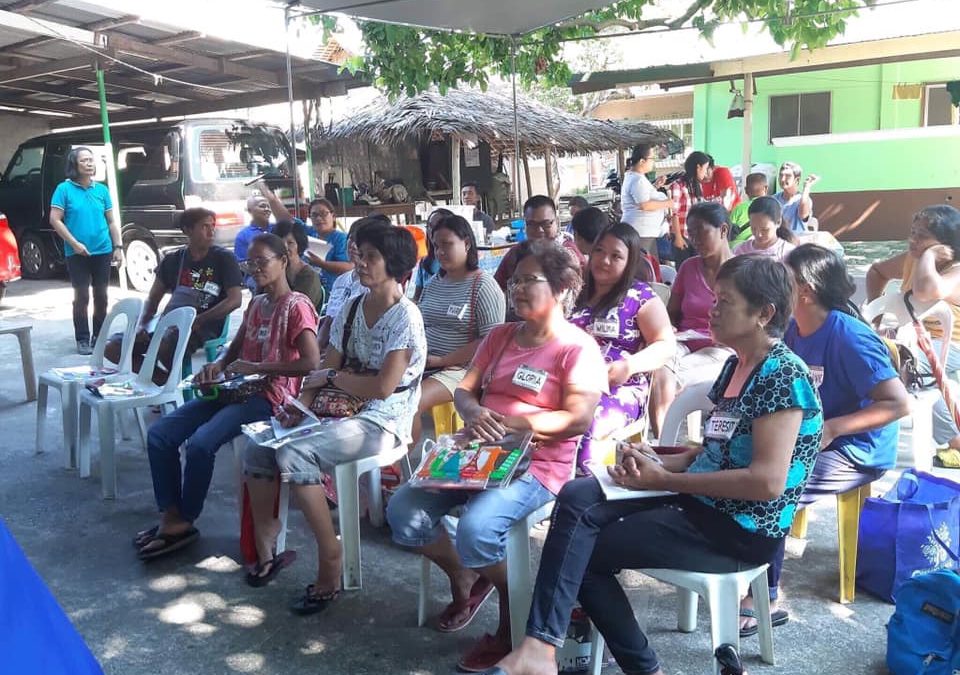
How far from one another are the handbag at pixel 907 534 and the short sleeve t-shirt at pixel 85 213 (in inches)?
251

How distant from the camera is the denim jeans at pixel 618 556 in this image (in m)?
2.12

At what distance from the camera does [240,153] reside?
1047 centimetres

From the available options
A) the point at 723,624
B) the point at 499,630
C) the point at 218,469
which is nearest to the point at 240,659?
the point at 499,630

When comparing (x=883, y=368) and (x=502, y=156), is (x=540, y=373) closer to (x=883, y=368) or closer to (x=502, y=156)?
(x=883, y=368)

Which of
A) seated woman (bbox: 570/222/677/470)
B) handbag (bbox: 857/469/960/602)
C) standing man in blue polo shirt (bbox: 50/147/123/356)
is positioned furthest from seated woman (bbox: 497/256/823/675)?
standing man in blue polo shirt (bbox: 50/147/123/356)

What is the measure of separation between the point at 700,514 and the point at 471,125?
1013cm

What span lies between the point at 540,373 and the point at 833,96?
14.1 meters

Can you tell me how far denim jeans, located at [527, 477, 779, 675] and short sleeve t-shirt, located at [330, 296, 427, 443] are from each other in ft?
3.38

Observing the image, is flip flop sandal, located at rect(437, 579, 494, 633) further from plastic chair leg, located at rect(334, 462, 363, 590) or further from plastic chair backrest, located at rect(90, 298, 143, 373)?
plastic chair backrest, located at rect(90, 298, 143, 373)

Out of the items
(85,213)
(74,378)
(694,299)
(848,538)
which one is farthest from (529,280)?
(85,213)

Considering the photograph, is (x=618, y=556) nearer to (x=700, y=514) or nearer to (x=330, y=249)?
(x=700, y=514)

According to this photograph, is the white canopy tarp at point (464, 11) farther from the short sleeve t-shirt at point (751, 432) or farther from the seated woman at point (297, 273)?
the short sleeve t-shirt at point (751, 432)

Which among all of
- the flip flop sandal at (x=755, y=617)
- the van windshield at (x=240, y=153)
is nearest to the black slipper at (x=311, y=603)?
the flip flop sandal at (x=755, y=617)

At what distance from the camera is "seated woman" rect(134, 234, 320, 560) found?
328 cm
